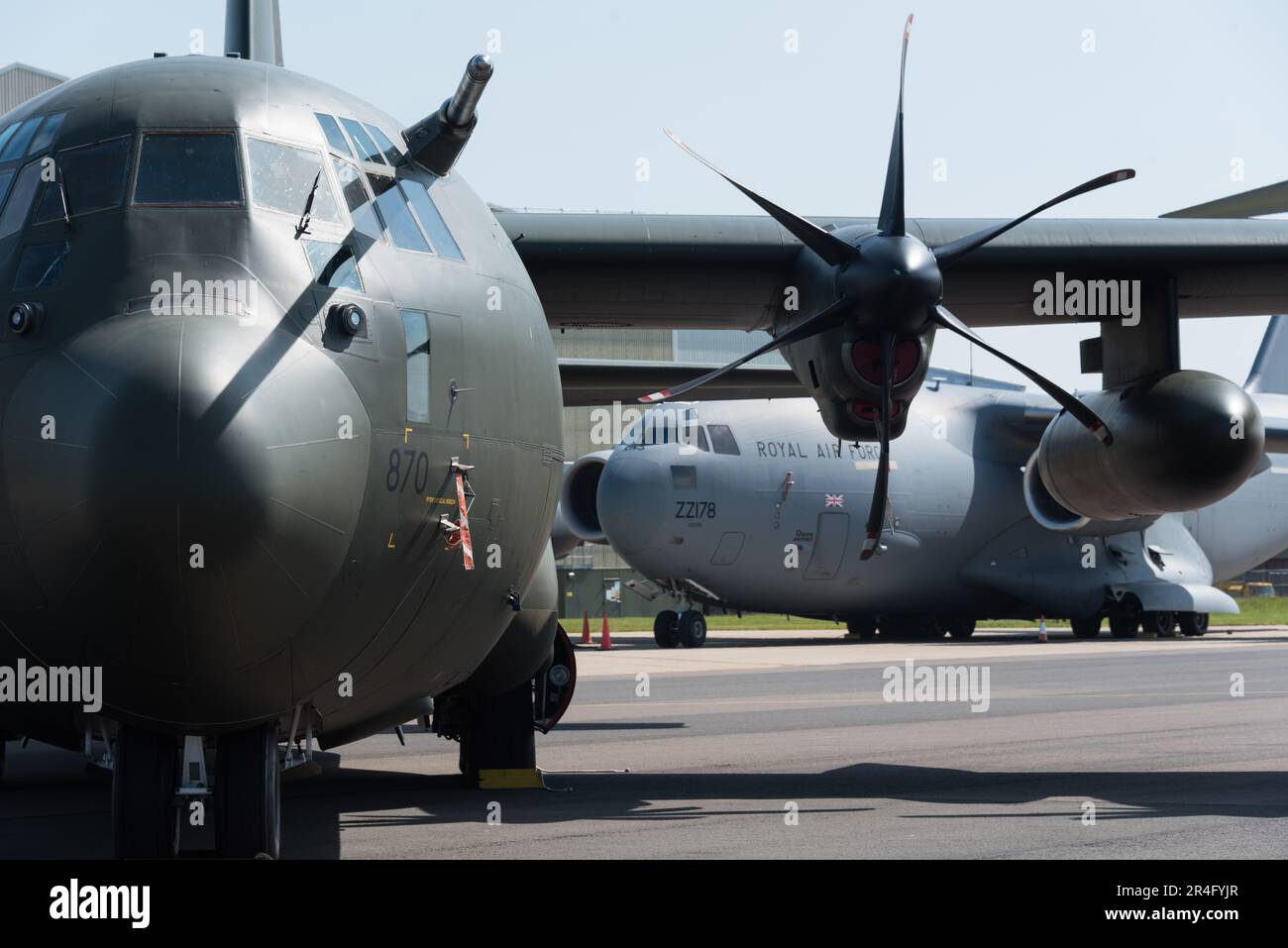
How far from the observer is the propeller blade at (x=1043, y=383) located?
9.96m

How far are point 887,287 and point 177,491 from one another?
19.2ft

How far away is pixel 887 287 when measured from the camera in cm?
972

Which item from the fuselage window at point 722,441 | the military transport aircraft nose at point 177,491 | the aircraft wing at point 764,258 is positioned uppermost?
the fuselage window at point 722,441

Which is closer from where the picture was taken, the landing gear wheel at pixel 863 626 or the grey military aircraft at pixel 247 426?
the grey military aircraft at pixel 247 426

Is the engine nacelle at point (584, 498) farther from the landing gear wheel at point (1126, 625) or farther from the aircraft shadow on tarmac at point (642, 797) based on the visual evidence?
the aircraft shadow on tarmac at point (642, 797)

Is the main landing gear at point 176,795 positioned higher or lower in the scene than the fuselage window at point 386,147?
lower

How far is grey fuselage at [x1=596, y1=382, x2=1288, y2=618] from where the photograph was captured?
29328mm

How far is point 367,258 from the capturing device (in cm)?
632

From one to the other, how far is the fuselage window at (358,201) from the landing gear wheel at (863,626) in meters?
30.8

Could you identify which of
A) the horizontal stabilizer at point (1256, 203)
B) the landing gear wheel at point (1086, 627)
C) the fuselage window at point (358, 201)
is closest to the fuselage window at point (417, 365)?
the fuselage window at point (358, 201)

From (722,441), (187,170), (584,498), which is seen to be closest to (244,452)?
(187,170)

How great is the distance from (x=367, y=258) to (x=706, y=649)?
2552 cm

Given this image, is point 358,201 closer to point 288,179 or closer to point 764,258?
point 288,179
